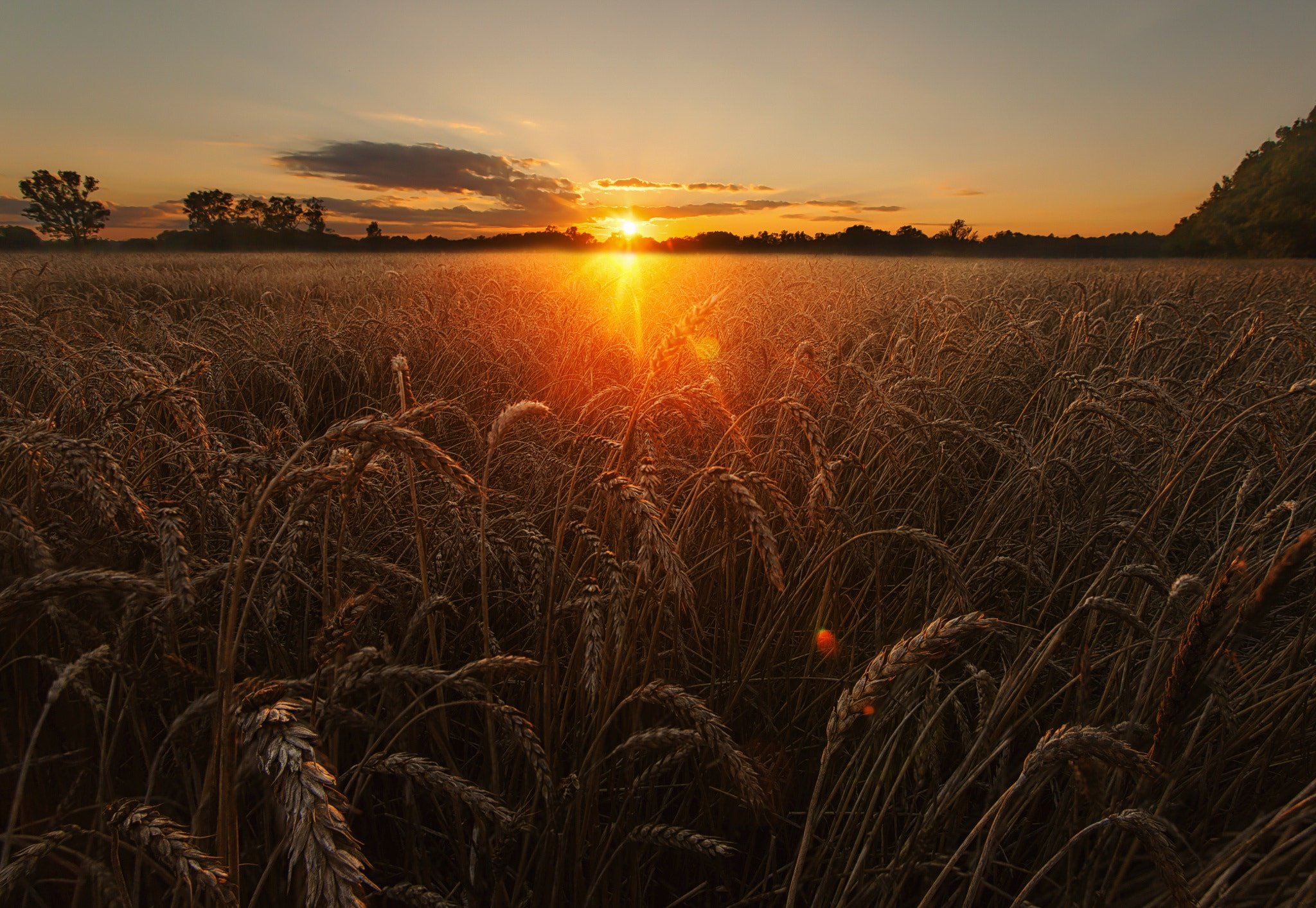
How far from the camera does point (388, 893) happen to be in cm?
100

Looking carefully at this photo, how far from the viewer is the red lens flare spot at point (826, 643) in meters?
1.81

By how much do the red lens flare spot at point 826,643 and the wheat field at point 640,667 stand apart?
0.05 meters

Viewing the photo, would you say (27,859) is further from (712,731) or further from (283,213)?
(283,213)

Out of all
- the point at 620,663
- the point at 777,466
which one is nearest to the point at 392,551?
the point at 620,663

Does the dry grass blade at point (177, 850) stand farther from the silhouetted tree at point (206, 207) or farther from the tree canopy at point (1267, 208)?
the silhouetted tree at point (206, 207)

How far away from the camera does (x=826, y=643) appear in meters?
1.85

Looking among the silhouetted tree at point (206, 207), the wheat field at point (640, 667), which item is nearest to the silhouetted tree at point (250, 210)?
the silhouetted tree at point (206, 207)

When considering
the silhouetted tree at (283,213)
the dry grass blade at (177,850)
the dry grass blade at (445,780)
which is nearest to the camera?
the dry grass blade at (177,850)

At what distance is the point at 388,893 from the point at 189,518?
1.59 m

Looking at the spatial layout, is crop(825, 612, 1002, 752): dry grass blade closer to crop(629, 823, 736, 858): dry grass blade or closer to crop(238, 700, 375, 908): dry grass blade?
crop(629, 823, 736, 858): dry grass blade

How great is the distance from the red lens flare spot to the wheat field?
0.05 m

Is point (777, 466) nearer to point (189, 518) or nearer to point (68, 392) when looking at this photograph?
point (189, 518)

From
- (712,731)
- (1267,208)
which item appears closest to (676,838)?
(712,731)

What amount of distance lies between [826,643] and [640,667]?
0.59m
